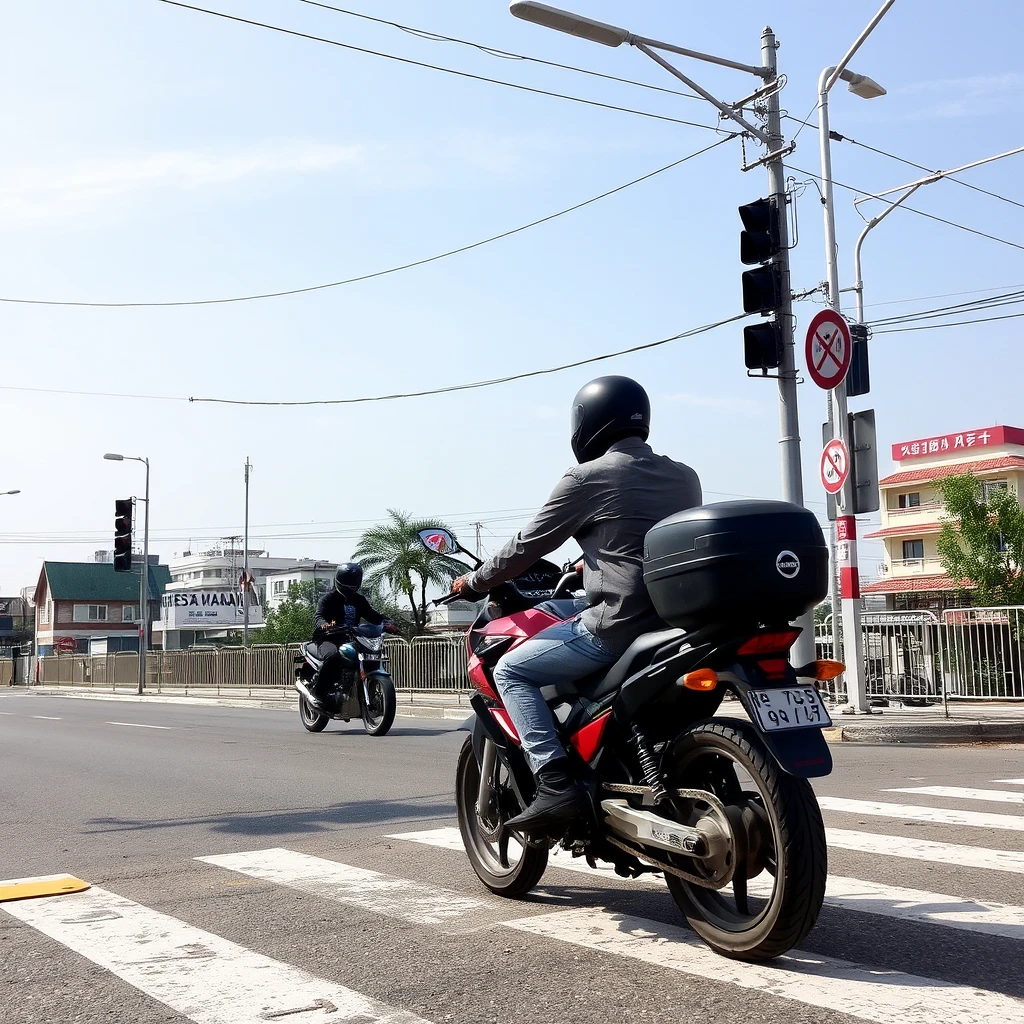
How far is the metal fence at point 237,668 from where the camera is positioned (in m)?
22.5

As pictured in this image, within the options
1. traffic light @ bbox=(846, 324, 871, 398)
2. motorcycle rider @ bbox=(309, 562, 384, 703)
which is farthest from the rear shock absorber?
traffic light @ bbox=(846, 324, 871, 398)

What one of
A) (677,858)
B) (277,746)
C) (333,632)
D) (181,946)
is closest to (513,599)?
(677,858)

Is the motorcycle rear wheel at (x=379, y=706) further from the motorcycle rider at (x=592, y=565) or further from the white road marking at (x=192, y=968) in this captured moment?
the motorcycle rider at (x=592, y=565)

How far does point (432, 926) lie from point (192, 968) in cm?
88

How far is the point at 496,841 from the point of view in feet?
16.3

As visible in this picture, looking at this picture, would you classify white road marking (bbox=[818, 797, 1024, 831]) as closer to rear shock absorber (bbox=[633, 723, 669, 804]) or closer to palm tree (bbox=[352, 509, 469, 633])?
rear shock absorber (bbox=[633, 723, 669, 804])

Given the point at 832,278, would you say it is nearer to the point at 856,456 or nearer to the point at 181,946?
the point at 856,456

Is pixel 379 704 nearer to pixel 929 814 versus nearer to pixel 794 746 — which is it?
pixel 929 814

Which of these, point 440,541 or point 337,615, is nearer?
point 440,541

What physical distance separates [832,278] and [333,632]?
803 cm

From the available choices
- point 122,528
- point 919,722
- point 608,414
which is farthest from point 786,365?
point 122,528

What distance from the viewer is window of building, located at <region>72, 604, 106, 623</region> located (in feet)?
300

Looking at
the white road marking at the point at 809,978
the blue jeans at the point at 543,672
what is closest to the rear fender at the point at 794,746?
the white road marking at the point at 809,978

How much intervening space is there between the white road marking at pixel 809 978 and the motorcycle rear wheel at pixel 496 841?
0.34m
